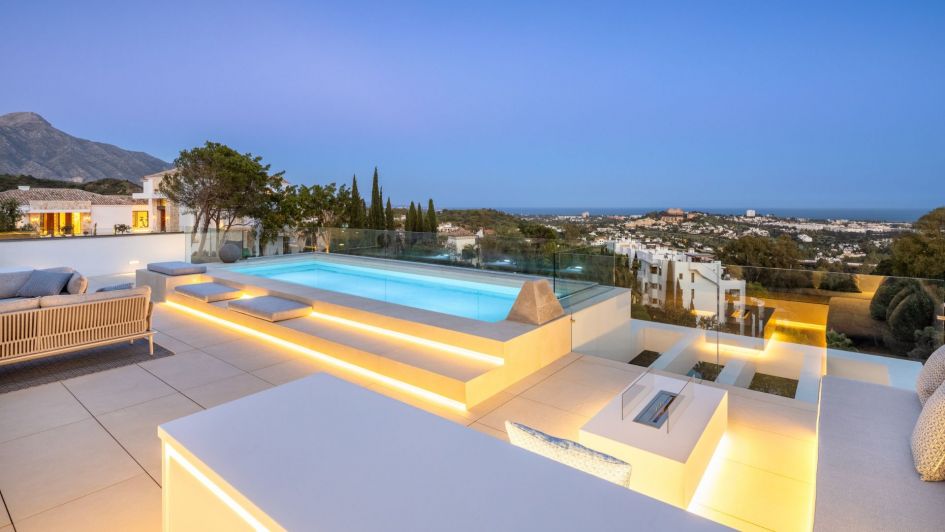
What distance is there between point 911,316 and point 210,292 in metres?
8.32

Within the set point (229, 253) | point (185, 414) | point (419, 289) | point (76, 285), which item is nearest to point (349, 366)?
point (185, 414)

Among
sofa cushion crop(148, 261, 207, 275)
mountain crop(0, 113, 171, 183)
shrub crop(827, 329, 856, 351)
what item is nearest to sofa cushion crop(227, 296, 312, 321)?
sofa cushion crop(148, 261, 207, 275)

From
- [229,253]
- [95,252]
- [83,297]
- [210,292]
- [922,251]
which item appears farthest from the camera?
[922,251]

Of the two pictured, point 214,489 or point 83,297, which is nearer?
point 214,489

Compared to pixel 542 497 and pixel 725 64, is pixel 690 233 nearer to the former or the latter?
pixel 725 64

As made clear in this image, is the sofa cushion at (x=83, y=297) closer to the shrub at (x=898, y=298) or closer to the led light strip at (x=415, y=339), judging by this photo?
the led light strip at (x=415, y=339)

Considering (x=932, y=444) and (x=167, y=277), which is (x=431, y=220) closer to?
(x=167, y=277)

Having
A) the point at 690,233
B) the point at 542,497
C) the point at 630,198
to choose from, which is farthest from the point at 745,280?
the point at 630,198

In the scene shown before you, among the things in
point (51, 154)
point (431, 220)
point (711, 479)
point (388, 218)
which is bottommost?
point (711, 479)

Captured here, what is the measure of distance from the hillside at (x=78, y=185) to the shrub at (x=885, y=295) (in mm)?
35189

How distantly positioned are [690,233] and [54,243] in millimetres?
20131

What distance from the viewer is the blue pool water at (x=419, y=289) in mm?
5617

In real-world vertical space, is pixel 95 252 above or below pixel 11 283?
above

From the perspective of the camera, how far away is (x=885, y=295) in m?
4.28
